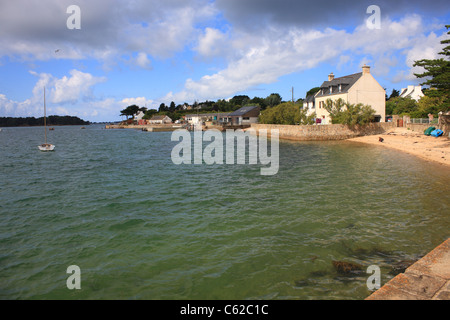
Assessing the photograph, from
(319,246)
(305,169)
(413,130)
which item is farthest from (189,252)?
(413,130)

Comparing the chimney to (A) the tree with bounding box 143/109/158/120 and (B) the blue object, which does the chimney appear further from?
(A) the tree with bounding box 143/109/158/120

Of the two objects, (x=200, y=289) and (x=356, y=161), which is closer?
(x=200, y=289)

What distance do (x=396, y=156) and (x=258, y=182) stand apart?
18327mm

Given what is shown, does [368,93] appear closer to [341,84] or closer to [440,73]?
[341,84]

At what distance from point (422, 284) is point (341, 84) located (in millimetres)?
53677

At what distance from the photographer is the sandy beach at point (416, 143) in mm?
26656

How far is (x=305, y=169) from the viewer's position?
2306 centimetres

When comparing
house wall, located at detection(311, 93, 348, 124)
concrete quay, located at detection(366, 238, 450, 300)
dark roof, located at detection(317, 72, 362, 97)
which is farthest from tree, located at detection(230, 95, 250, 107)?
concrete quay, located at detection(366, 238, 450, 300)

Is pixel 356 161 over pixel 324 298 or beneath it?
over

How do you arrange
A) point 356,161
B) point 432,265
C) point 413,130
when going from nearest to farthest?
point 432,265 → point 356,161 → point 413,130

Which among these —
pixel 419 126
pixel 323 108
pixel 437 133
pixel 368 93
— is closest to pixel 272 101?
pixel 323 108

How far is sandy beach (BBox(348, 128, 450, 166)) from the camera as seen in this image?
26.7m

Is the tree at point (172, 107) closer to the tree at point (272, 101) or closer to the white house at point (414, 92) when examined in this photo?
the tree at point (272, 101)

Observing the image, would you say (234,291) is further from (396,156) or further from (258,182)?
(396,156)
